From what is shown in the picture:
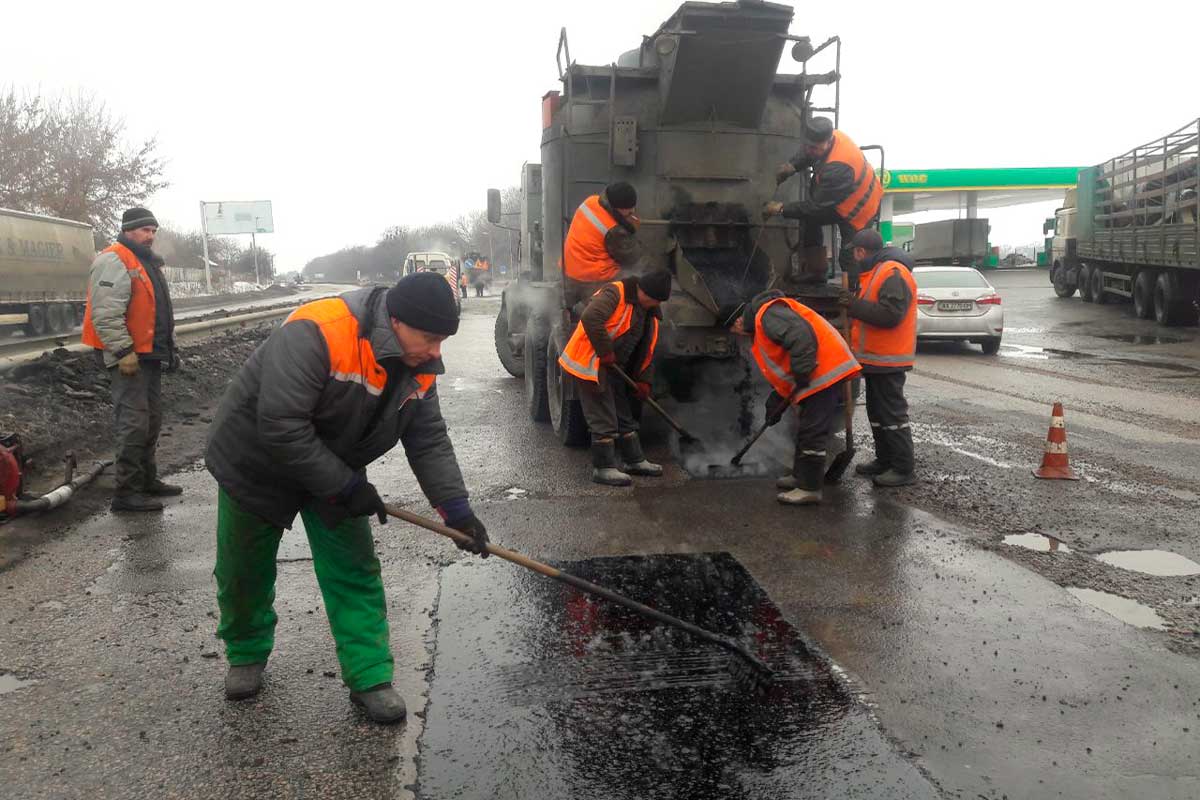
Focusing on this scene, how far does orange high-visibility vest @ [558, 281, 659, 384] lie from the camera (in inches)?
246

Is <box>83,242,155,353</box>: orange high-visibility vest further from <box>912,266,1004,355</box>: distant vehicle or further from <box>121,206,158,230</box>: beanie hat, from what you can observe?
<box>912,266,1004,355</box>: distant vehicle

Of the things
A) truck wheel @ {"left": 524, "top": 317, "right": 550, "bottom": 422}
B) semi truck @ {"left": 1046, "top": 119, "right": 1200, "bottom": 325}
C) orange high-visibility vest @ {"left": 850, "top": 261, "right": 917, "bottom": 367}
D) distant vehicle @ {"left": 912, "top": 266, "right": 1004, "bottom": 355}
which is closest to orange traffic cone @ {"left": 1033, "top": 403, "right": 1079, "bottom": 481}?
orange high-visibility vest @ {"left": 850, "top": 261, "right": 917, "bottom": 367}

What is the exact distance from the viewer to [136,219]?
5.64m

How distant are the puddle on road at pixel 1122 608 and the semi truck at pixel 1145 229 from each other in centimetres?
1417

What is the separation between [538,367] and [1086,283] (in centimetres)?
1958

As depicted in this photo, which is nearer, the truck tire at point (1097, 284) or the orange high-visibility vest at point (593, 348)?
the orange high-visibility vest at point (593, 348)

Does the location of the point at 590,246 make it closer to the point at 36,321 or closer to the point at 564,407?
the point at 564,407

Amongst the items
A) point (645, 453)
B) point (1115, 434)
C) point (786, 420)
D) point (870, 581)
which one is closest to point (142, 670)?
point (870, 581)

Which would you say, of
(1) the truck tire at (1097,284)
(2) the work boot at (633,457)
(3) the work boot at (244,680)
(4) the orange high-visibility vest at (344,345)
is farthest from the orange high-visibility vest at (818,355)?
(1) the truck tire at (1097,284)

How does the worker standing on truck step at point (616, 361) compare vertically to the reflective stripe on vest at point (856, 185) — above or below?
below

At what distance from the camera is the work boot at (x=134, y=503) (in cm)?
549

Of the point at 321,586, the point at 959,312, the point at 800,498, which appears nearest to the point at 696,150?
the point at 800,498

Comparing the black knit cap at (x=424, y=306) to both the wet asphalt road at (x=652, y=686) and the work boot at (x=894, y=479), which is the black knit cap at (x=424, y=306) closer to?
the wet asphalt road at (x=652, y=686)

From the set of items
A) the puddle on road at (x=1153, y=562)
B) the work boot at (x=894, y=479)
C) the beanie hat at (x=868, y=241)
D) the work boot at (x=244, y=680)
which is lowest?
the puddle on road at (x=1153, y=562)
